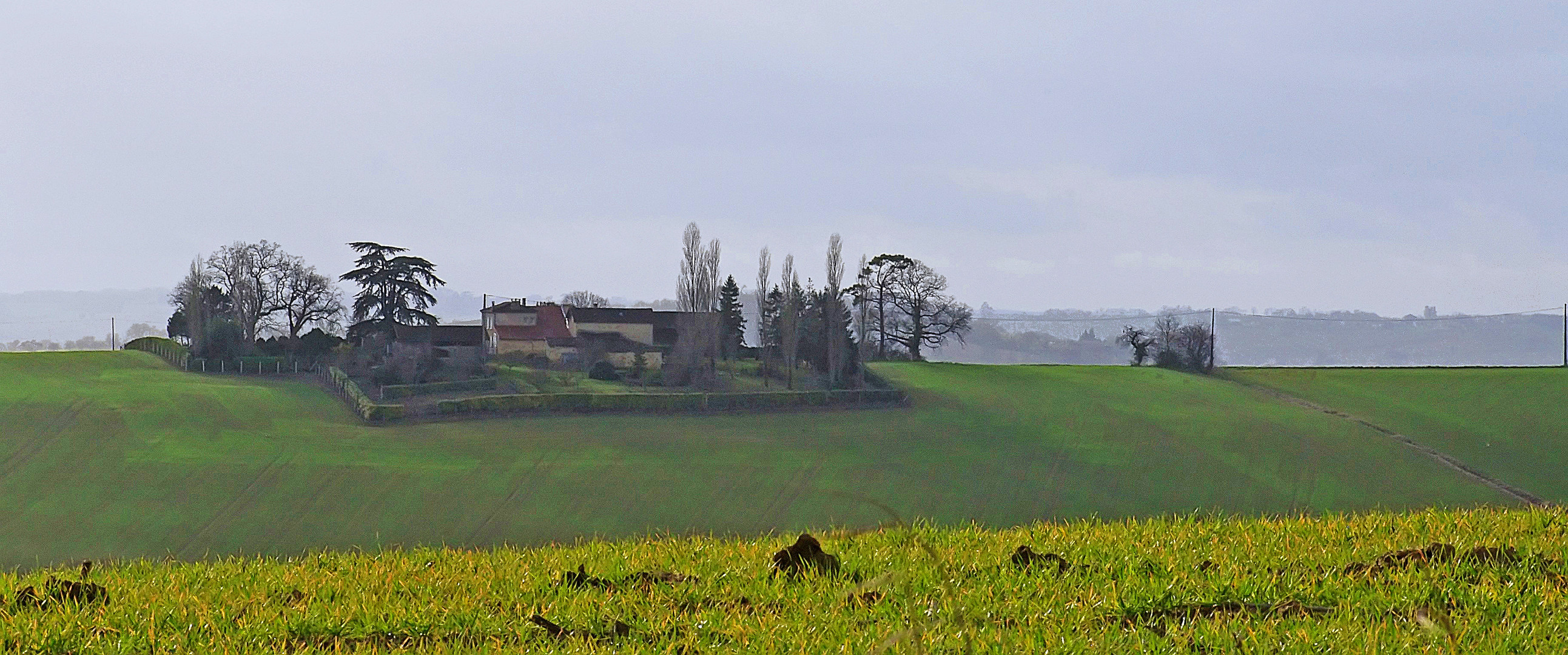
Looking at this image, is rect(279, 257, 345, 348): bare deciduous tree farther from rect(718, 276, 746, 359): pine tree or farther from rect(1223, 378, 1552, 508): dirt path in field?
rect(1223, 378, 1552, 508): dirt path in field

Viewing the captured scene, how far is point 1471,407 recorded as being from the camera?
5234cm

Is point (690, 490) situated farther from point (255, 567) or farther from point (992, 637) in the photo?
point (992, 637)

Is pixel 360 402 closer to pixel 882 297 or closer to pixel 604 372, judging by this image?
pixel 604 372

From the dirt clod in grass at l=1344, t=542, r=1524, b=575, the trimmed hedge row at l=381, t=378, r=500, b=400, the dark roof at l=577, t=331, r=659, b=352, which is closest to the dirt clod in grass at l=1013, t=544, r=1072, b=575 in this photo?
the dirt clod in grass at l=1344, t=542, r=1524, b=575

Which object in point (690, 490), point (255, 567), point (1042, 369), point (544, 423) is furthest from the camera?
point (1042, 369)

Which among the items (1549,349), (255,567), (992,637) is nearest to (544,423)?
(255,567)

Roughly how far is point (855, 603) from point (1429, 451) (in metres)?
47.8

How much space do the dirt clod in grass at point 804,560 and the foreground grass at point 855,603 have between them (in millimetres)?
94

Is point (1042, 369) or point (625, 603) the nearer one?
point (625, 603)

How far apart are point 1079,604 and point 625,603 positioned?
1.56 metres

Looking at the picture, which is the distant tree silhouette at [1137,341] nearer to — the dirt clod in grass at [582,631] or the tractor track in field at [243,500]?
the tractor track in field at [243,500]

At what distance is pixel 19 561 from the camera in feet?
90.3

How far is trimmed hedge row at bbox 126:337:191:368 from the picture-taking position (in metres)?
50.5

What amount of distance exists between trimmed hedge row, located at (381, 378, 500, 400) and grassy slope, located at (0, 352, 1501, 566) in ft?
6.30
